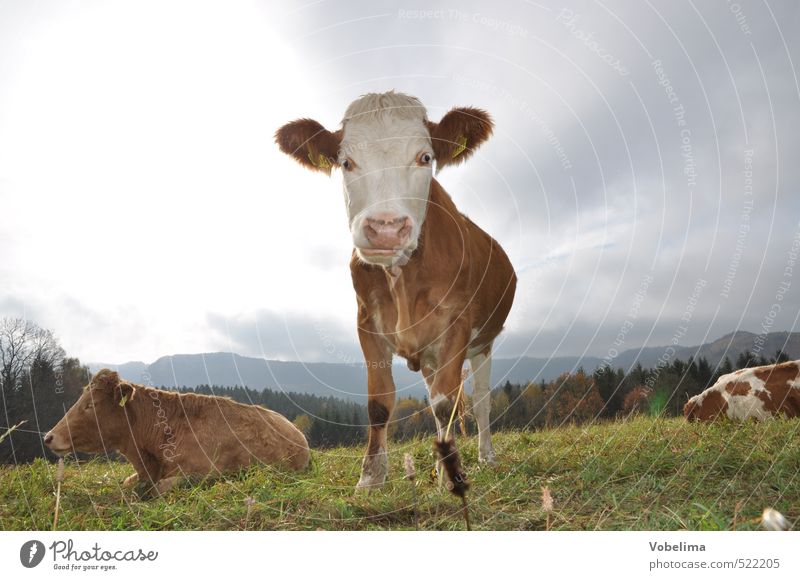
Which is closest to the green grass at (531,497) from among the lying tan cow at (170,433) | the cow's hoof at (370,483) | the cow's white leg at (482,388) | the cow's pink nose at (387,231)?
the cow's hoof at (370,483)

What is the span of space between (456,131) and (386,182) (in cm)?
86

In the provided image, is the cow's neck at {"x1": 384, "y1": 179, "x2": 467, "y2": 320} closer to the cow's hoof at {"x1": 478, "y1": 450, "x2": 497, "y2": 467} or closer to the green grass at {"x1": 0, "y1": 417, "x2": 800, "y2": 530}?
the green grass at {"x1": 0, "y1": 417, "x2": 800, "y2": 530}

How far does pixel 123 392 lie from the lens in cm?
465

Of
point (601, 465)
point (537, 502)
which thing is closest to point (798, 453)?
point (601, 465)

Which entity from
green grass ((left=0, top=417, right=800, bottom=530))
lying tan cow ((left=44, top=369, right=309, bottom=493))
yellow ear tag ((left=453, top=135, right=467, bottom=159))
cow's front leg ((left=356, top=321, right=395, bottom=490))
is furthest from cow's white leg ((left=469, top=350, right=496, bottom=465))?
yellow ear tag ((left=453, top=135, right=467, bottom=159))

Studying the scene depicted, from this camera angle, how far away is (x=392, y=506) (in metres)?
2.47

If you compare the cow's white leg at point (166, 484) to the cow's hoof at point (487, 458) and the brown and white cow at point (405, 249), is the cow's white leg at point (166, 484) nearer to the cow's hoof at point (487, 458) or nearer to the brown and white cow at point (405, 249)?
the brown and white cow at point (405, 249)

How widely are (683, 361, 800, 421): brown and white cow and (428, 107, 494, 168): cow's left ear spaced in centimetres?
373

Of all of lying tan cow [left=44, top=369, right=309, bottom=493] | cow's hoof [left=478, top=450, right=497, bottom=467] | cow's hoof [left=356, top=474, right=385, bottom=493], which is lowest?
cow's hoof [left=478, top=450, right=497, bottom=467]

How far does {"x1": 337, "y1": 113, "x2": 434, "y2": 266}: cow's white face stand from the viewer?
2756mm

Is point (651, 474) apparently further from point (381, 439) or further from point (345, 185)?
point (345, 185)

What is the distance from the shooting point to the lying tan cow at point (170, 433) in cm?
436

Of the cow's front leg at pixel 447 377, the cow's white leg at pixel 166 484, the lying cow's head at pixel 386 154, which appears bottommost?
the cow's white leg at pixel 166 484

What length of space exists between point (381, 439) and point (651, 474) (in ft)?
5.06
